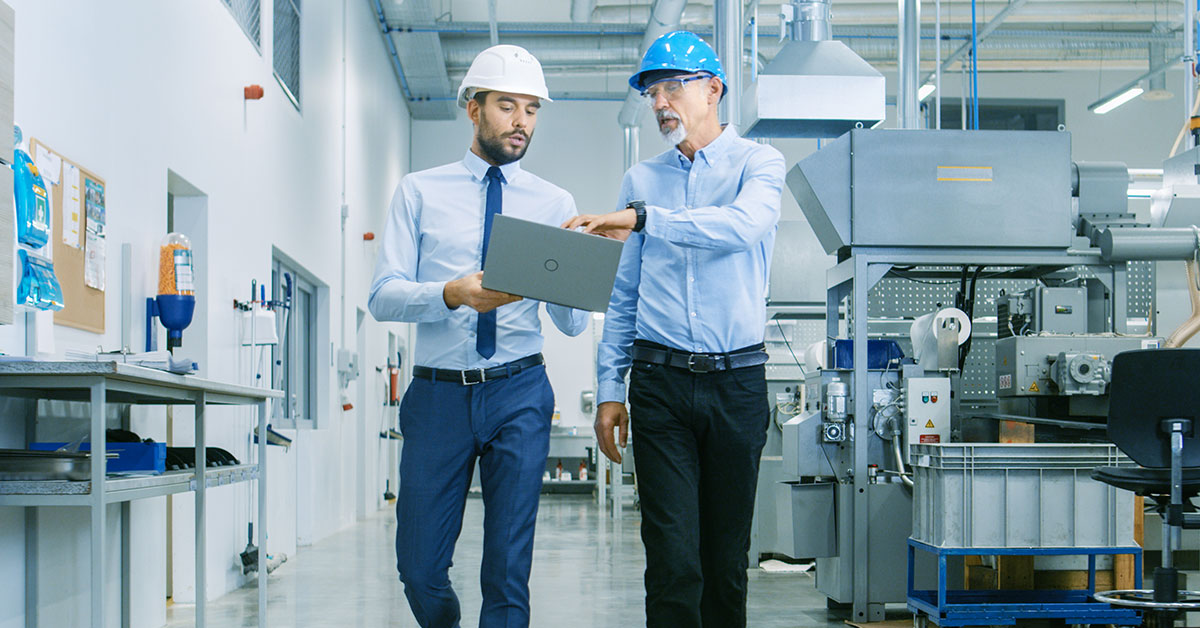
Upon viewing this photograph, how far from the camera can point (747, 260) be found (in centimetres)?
246

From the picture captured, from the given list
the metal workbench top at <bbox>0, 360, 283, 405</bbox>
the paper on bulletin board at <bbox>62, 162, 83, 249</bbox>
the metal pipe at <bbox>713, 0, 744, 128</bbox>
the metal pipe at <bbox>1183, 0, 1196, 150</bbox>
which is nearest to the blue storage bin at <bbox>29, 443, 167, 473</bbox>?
the metal workbench top at <bbox>0, 360, 283, 405</bbox>

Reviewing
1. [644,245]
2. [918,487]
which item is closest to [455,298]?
[644,245]

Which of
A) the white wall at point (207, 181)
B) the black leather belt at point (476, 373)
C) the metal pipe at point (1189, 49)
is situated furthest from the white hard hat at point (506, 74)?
the metal pipe at point (1189, 49)

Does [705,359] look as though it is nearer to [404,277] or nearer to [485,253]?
[485,253]

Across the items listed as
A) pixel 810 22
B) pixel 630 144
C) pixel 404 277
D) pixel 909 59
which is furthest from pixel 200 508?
pixel 630 144

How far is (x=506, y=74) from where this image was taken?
2.30m

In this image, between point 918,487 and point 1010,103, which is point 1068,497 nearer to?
point 918,487

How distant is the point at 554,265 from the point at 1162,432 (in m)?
2.20

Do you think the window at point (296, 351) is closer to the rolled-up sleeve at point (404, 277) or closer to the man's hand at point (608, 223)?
the rolled-up sleeve at point (404, 277)

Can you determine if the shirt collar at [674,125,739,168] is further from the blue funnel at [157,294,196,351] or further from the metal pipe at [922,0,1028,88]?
the metal pipe at [922,0,1028,88]

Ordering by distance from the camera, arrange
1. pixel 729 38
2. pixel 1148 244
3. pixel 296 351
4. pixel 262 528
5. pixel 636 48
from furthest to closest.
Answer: pixel 636 48
pixel 296 351
pixel 729 38
pixel 1148 244
pixel 262 528

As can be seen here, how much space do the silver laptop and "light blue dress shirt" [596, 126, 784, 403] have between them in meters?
0.27

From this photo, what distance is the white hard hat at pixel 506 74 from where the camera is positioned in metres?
2.30

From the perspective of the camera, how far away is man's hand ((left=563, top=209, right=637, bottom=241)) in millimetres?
2115
